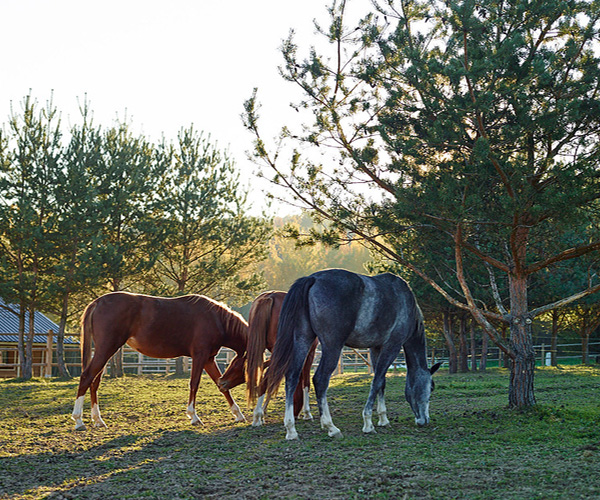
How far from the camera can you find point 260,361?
7098 mm

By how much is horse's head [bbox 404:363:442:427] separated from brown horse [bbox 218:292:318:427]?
1283 mm

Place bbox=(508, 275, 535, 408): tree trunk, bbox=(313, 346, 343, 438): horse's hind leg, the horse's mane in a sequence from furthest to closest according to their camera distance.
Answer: the horse's mane → bbox=(508, 275, 535, 408): tree trunk → bbox=(313, 346, 343, 438): horse's hind leg

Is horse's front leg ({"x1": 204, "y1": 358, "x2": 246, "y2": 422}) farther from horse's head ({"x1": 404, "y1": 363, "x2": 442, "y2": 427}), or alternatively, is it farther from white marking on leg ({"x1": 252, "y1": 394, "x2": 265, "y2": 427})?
horse's head ({"x1": 404, "y1": 363, "x2": 442, "y2": 427})

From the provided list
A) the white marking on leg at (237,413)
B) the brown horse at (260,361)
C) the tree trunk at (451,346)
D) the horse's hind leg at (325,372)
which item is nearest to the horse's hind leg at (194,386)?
A: the brown horse at (260,361)

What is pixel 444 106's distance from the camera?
22.0 feet

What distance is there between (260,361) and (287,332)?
1.01 m

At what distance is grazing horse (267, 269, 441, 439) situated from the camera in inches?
243

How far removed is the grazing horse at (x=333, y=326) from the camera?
617 centimetres

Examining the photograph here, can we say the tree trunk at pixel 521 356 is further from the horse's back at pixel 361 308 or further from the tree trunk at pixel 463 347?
the tree trunk at pixel 463 347

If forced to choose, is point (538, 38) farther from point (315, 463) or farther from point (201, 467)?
point (201, 467)

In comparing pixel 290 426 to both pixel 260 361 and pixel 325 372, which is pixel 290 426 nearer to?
pixel 325 372

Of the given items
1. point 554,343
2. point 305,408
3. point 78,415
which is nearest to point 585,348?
point 554,343

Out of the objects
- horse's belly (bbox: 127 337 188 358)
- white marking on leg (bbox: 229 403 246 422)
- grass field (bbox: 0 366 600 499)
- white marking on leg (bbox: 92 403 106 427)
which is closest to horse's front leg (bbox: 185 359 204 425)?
grass field (bbox: 0 366 600 499)

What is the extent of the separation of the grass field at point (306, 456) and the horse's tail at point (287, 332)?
666 mm
